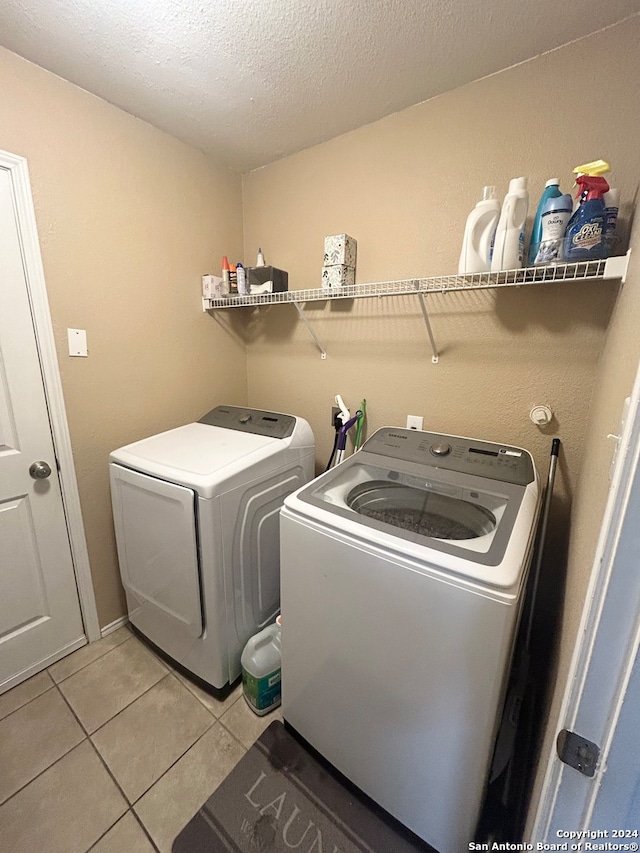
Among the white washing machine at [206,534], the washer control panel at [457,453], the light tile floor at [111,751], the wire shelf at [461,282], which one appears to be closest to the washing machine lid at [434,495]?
the washer control panel at [457,453]

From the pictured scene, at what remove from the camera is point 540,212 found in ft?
3.72

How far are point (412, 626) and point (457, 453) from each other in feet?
2.36

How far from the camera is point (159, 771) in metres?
1.22

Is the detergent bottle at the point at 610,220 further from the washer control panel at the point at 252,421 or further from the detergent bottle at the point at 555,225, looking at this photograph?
the washer control panel at the point at 252,421

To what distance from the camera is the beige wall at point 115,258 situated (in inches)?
53.6

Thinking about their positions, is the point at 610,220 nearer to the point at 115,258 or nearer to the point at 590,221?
the point at 590,221

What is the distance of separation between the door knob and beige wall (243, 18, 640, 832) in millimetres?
1278

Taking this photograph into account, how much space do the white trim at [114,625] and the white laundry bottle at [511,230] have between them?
2401 millimetres

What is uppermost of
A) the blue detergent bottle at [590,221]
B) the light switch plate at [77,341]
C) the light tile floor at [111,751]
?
the blue detergent bottle at [590,221]

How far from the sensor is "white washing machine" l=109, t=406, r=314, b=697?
131 cm

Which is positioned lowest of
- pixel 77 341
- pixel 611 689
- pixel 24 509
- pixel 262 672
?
pixel 262 672

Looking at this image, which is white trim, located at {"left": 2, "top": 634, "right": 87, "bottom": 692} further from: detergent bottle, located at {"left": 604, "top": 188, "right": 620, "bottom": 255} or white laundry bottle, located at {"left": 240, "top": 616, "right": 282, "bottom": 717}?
detergent bottle, located at {"left": 604, "top": 188, "right": 620, "bottom": 255}

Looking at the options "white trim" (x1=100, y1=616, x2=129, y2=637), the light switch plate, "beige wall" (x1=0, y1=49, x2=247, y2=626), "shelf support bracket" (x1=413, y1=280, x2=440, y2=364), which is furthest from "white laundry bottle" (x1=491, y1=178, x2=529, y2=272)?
"white trim" (x1=100, y1=616, x2=129, y2=637)

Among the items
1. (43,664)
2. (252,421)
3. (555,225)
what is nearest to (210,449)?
(252,421)
